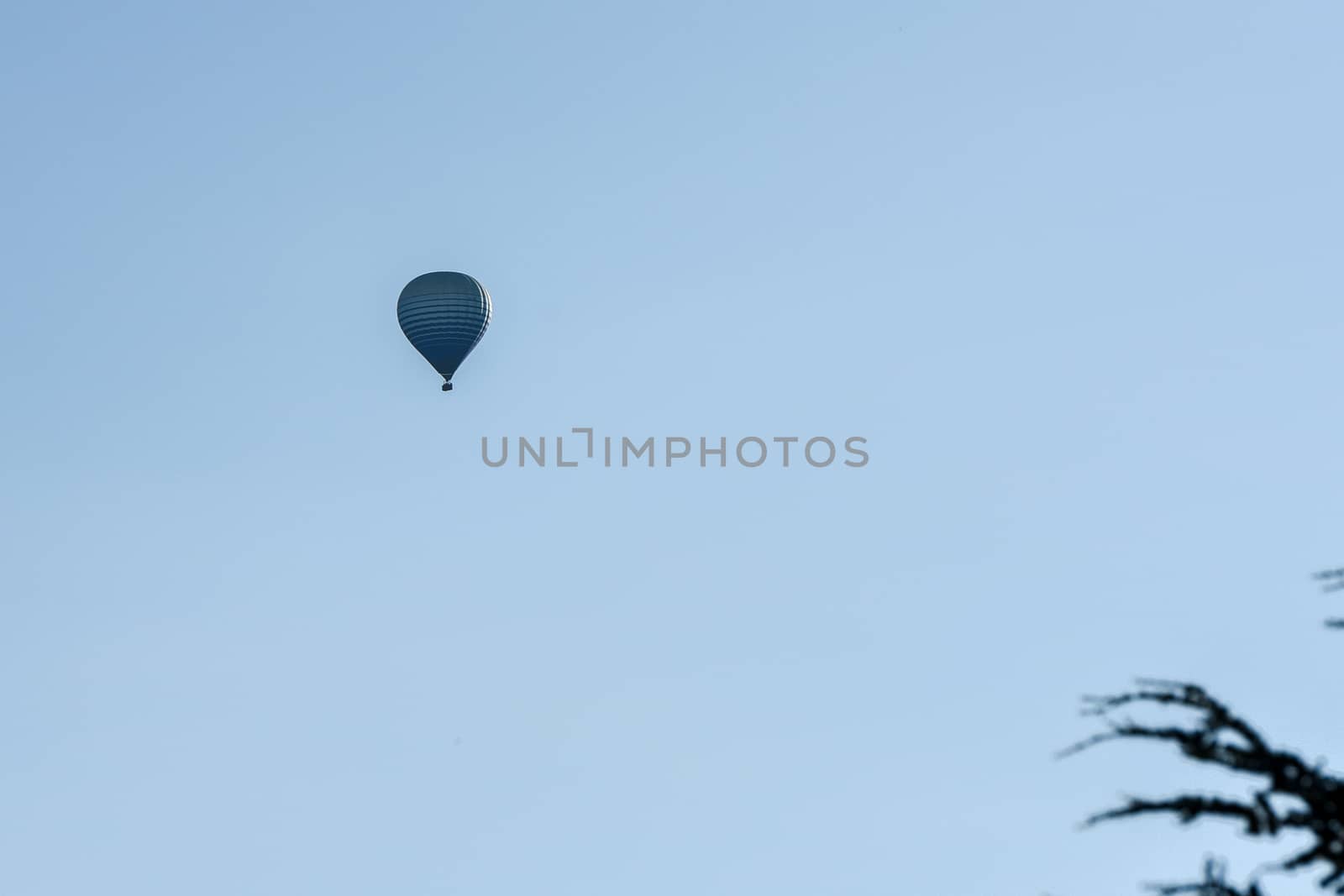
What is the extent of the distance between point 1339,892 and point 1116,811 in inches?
65.8

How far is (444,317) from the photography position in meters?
134

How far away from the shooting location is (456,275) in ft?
447

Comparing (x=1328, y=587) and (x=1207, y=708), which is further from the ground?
(x=1328, y=587)

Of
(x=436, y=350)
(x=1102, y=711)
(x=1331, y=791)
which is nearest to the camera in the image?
(x=1331, y=791)

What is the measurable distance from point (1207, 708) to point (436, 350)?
11790 centimetres

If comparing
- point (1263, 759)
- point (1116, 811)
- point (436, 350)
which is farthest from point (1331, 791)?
point (436, 350)

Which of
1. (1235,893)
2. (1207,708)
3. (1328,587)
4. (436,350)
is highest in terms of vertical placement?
(436,350)

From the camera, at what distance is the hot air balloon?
438 feet

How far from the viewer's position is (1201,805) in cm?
1678

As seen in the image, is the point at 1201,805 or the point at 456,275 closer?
the point at 1201,805

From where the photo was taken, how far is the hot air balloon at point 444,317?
13338 centimetres

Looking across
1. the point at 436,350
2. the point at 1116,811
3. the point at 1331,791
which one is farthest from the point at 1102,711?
the point at 436,350

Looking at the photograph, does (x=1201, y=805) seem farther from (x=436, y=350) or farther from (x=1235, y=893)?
(x=436, y=350)

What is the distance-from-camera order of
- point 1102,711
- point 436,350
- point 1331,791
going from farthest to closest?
point 436,350 < point 1102,711 < point 1331,791
